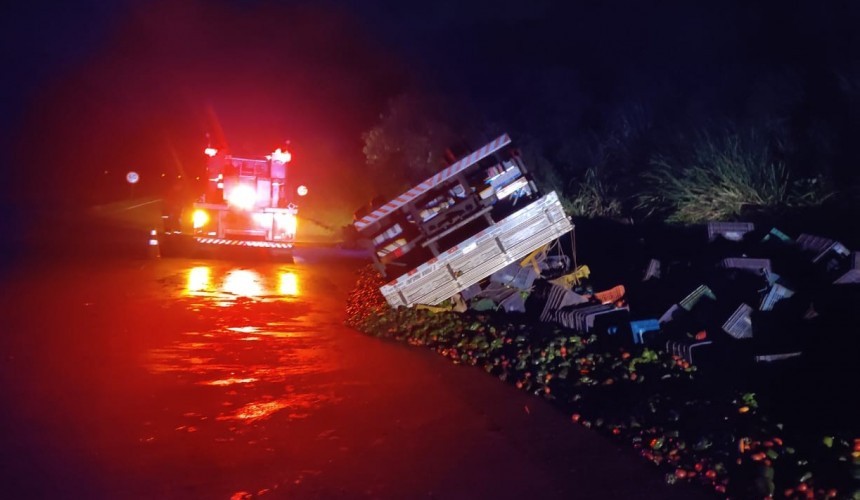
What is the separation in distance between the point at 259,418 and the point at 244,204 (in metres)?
10.8

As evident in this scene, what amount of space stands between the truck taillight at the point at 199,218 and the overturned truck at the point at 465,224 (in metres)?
6.99

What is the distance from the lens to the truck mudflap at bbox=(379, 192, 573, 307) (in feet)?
32.1

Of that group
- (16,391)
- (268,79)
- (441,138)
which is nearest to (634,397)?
(16,391)

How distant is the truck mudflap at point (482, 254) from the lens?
32.1ft

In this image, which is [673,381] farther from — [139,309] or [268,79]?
[268,79]

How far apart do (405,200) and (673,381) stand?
4.44m

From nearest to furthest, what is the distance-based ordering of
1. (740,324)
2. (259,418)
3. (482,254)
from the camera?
1. (259,418)
2. (740,324)
3. (482,254)

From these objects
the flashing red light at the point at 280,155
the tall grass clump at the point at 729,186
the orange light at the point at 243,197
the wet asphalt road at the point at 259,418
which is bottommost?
the wet asphalt road at the point at 259,418

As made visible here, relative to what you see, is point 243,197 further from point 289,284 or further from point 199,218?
point 289,284

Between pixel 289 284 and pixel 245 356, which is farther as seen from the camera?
pixel 289 284

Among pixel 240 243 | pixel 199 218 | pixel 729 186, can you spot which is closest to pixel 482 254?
pixel 729 186

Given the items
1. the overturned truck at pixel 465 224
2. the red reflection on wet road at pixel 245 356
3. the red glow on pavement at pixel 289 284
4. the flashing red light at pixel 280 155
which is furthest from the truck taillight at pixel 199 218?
the overturned truck at pixel 465 224

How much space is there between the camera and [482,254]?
388 inches

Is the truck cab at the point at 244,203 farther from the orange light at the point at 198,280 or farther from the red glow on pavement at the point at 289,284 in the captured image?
the red glow on pavement at the point at 289,284
